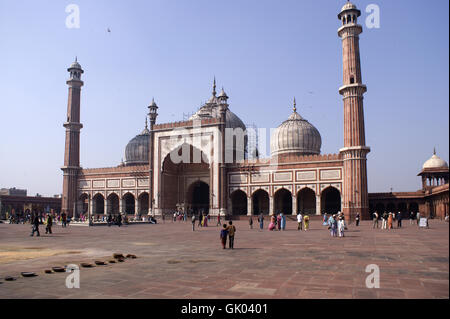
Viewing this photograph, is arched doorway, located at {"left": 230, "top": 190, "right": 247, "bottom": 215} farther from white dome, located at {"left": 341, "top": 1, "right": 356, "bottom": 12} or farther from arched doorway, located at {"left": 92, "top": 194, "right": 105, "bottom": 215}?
white dome, located at {"left": 341, "top": 1, "right": 356, "bottom": 12}

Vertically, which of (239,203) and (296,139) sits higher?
(296,139)

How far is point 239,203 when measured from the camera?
39.6m

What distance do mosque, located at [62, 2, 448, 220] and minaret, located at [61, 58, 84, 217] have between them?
4.3 inches

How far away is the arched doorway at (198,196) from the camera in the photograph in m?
41.8

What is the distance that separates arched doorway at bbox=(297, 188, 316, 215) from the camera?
36.5 metres

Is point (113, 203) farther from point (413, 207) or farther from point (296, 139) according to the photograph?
point (413, 207)

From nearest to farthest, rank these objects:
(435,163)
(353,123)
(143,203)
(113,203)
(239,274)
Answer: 1. (239,274)
2. (353,123)
3. (435,163)
4. (143,203)
5. (113,203)

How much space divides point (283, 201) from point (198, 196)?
971 centimetres

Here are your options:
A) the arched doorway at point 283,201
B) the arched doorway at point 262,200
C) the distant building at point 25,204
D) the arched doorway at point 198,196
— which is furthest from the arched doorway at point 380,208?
the distant building at point 25,204

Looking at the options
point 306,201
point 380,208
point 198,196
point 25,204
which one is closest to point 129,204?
point 198,196

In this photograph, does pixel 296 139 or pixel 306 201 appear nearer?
pixel 306 201

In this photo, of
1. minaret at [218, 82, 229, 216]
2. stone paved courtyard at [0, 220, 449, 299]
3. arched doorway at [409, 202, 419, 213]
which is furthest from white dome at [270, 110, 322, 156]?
stone paved courtyard at [0, 220, 449, 299]
